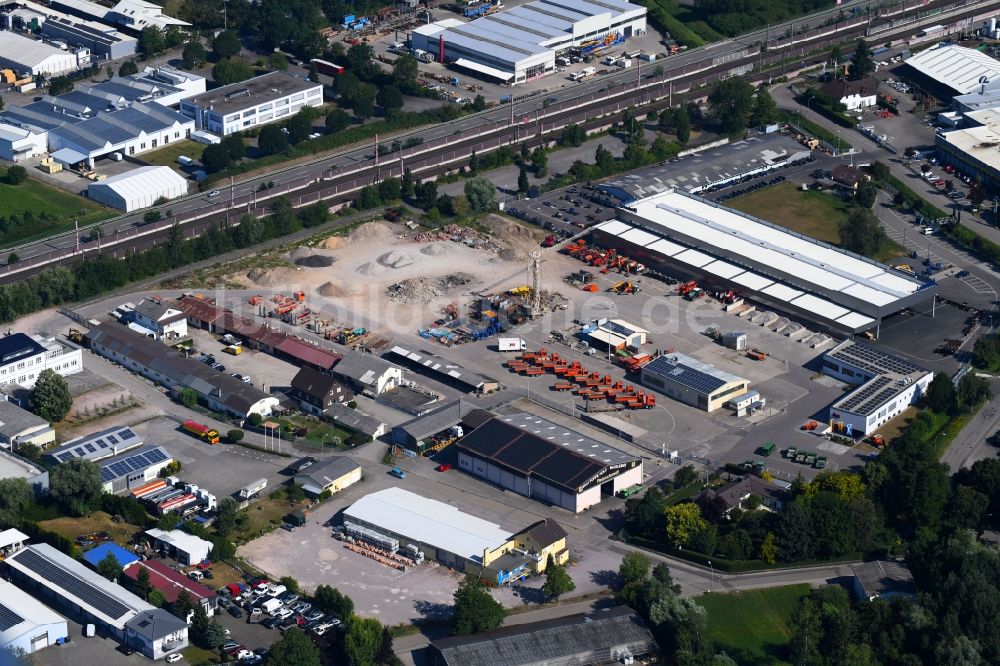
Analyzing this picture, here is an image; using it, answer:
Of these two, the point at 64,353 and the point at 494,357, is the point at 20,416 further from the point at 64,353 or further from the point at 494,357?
the point at 494,357

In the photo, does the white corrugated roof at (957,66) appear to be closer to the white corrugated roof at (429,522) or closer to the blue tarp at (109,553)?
the white corrugated roof at (429,522)

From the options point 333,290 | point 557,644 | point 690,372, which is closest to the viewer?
point 557,644

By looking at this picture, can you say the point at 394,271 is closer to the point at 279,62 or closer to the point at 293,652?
the point at 279,62

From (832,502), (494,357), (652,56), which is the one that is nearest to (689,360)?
(494,357)

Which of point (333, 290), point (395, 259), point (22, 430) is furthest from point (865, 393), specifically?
point (22, 430)

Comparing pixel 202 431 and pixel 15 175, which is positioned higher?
pixel 202 431

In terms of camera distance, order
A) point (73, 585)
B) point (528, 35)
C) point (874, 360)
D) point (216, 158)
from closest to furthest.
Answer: point (73, 585), point (874, 360), point (216, 158), point (528, 35)

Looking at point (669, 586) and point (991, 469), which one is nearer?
point (669, 586)
